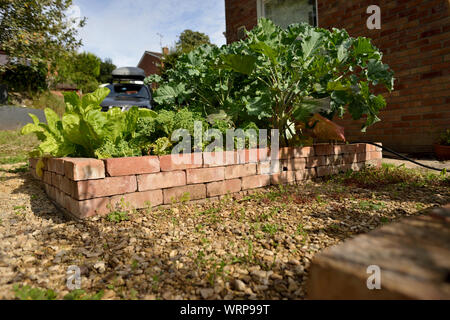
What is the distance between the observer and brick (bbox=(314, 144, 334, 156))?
288cm

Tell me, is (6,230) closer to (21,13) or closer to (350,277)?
(350,277)

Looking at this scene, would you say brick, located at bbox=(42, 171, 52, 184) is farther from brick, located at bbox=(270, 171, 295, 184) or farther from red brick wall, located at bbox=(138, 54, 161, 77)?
red brick wall, located at bbox=(138, 54, 161, 77)

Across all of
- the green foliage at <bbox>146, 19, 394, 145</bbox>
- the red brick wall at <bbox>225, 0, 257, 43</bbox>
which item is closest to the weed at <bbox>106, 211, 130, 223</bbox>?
the green foliage at <bbox>146, 19, 394, 145</bbox>

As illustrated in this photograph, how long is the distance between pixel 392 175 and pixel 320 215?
5.24ft

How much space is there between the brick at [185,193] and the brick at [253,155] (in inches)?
17.4

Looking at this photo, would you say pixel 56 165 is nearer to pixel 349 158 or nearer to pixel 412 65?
pixel 349 158

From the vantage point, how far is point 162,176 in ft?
6.50

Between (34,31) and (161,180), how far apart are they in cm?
1125

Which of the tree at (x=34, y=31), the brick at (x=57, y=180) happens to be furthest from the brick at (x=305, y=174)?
the tree at (x=34, y=31)

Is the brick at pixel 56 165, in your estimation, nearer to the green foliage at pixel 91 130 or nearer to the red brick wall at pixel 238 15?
the green foliage at pixel 91 130

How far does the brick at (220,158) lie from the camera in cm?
216

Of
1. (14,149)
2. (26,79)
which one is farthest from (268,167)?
(26,79)
